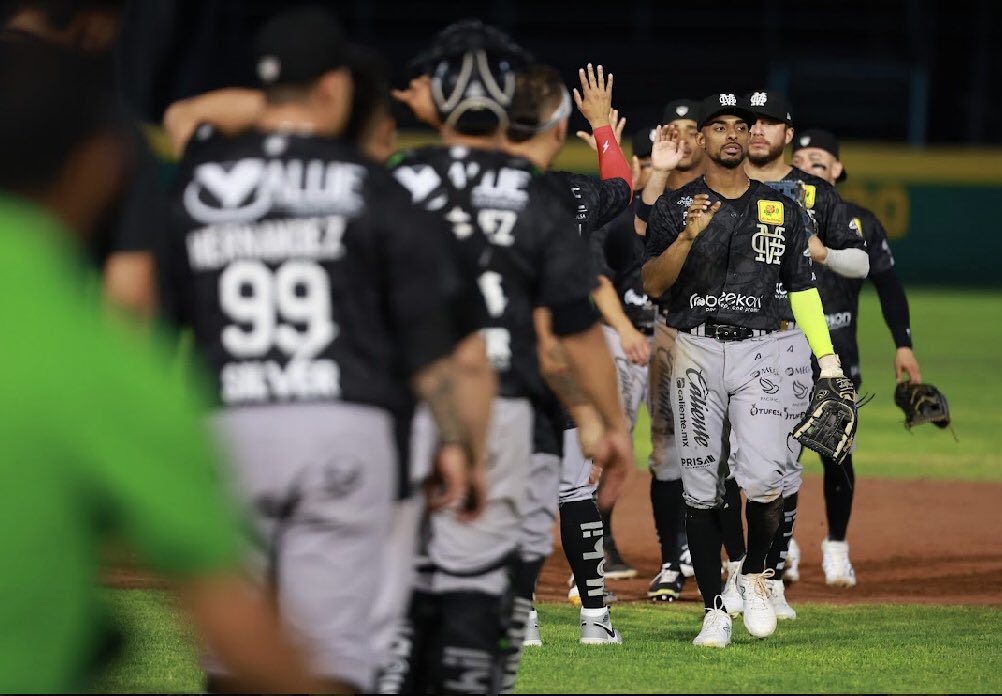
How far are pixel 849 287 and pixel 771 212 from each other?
213 centimetres

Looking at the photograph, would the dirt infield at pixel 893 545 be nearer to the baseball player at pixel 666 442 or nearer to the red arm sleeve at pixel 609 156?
the baseball player at pixel 666 442

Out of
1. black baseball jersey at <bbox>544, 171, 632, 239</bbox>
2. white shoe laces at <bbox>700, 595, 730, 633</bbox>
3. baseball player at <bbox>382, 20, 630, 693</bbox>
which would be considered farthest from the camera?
white shoe laces at <bbox>700, 595, 730, 633</bbox>

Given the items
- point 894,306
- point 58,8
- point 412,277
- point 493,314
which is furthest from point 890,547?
point 58,8

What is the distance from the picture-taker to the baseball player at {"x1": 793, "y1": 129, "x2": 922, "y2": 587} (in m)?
9.70

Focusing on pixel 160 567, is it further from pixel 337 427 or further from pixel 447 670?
pixel 447 670

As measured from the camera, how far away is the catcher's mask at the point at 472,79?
193 inches

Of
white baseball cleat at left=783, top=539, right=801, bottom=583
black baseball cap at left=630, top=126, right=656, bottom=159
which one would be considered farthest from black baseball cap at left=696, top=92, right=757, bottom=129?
white baseball cleat at left=783, top=539, right=801, bottom=583

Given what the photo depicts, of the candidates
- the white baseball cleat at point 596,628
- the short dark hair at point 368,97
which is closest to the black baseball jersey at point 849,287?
the white baseball cleat at point 596,628

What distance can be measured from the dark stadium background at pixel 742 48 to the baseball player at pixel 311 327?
3311 centimetres

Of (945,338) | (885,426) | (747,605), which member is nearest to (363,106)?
(747,605)

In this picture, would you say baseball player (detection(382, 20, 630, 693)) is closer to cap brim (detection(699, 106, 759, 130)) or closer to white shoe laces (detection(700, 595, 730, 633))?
white shoe laces (detection(700, 595, 730, 633))

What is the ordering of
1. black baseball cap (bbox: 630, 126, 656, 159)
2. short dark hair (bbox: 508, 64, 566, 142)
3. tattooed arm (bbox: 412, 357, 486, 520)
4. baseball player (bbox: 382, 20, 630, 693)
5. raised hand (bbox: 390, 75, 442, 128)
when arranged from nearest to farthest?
tattooed arm (bbox: 412, 357, 486, 520) → baseball player (bbox: 382, 20, 630, 693) → raised hand (bbox: 390, 75, 442, 128) → short dark hair (bbox: 508, 64, 566, 142) → black baseball cap (bbox: 630, 126, 656, 159)

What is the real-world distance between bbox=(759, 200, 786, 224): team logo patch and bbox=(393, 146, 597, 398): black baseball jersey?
10.3ft

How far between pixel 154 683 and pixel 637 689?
188cm
